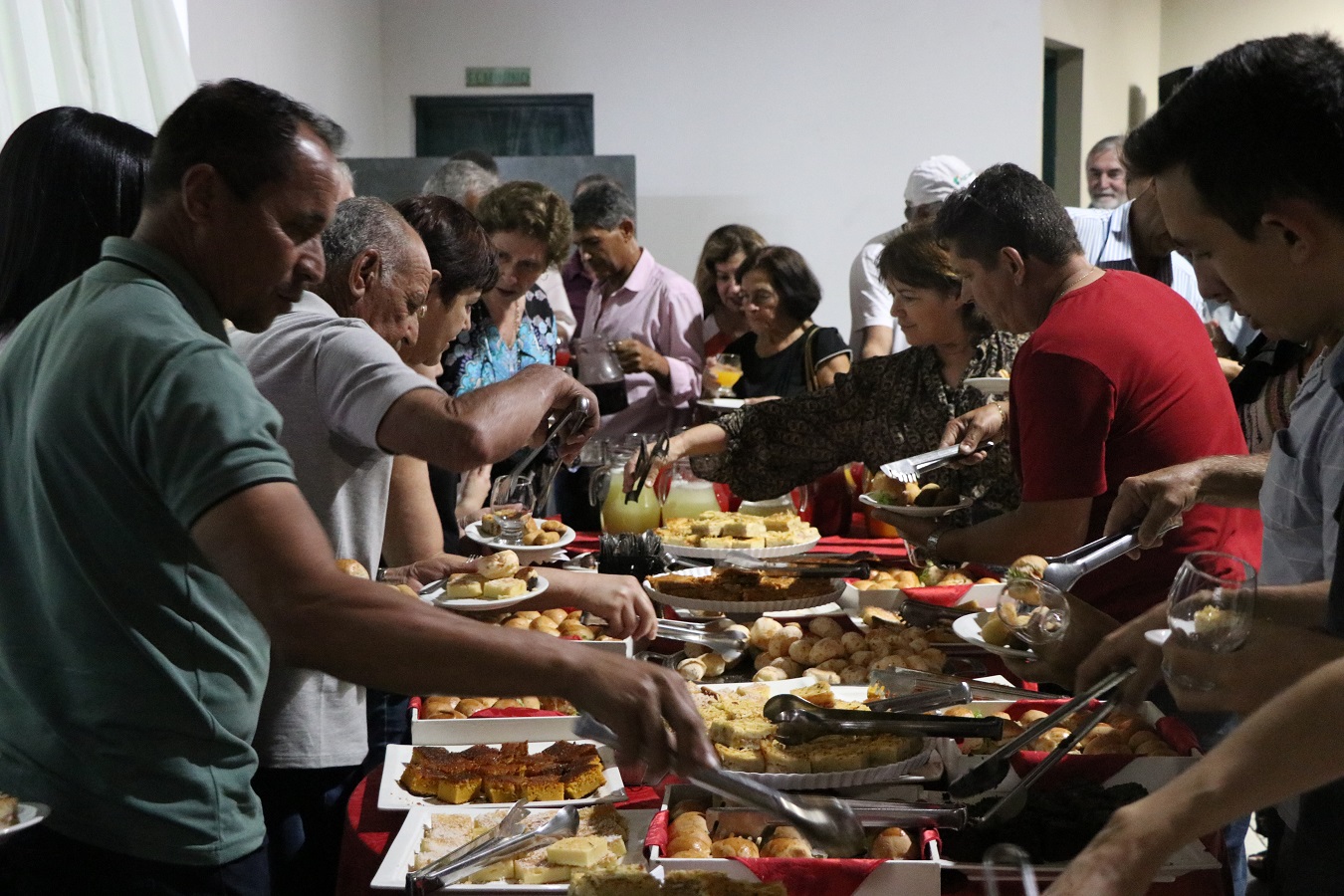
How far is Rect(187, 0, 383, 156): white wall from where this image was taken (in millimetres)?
4766

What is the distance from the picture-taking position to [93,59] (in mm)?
3342

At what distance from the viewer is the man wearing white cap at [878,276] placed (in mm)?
4723

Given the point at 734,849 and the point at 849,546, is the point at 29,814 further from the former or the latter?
the point at 849,546

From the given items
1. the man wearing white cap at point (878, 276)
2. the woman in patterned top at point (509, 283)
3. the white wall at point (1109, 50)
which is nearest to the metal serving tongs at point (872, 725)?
the woman in patterned top at point (509, 283)

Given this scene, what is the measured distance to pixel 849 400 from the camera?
10.8ft

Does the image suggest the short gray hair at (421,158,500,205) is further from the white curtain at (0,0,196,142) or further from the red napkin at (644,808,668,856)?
the red napkin at (644,808,668,856)

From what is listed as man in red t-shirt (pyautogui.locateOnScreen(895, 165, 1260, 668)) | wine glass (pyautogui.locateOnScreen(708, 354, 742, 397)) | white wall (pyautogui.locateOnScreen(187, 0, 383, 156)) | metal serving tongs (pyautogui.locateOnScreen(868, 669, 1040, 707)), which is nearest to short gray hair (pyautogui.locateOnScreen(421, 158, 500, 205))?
white wall (pyautogui.locateOnScreen(187, 0, 383, 156))

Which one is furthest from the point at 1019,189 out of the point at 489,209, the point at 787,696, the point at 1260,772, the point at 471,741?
the point at 489,209

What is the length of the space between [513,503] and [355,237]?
2.72ft

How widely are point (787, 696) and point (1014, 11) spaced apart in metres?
6.19

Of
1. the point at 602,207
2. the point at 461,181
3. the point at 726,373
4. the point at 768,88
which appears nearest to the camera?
the point at 726,373

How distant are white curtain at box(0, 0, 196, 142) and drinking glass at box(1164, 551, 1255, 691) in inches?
109

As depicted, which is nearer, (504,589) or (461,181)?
(504,589)

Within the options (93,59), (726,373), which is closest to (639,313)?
(726,373)
